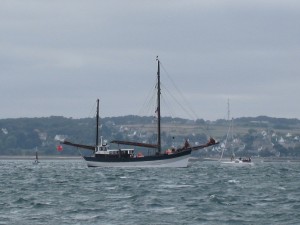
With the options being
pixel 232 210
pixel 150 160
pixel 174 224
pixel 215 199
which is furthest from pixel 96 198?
pixel 150 160

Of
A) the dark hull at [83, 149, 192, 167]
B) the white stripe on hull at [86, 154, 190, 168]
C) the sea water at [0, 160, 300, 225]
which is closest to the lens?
the sea water at [0, 160, 300, 225]

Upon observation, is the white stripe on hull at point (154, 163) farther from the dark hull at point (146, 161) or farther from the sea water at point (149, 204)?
the sea water at point (149, 204)

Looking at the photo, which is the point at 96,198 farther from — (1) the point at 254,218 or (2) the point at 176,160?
(2) the point at 176,160

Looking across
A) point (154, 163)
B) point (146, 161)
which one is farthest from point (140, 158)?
point (154, 163)

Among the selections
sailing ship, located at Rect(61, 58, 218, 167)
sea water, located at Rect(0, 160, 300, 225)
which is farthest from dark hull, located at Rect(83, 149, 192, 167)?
sea water, located at Rect(0, 160, 300, 225)

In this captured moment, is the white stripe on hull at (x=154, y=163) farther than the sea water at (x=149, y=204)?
Yes

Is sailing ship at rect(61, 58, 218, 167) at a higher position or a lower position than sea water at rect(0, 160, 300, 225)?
higher

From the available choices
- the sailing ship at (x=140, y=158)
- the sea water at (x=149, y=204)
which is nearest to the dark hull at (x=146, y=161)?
the sailing ship at (x=140, y=158)

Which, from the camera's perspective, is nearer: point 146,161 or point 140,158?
point 146,161

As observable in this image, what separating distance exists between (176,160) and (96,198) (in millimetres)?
76117

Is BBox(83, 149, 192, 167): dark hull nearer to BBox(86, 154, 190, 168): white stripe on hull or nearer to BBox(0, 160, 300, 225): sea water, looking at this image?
BBox(86, 154, 190, 168): white stripe on hull

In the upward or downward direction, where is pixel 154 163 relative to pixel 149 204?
upward

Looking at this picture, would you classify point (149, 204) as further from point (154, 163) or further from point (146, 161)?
point (154, 163)

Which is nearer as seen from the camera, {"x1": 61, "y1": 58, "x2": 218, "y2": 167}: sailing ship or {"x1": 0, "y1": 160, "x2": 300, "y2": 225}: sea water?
{"x1": 0, "y1": 160, "x2": 300, "y2": 225}: sea water
